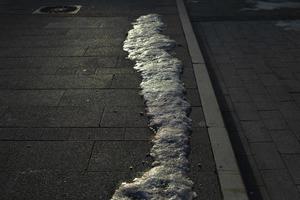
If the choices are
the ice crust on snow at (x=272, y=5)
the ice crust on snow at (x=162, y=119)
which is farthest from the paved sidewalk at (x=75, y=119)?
the ice crust on snow at (x=272, y=5)

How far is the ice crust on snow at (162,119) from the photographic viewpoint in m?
4.11

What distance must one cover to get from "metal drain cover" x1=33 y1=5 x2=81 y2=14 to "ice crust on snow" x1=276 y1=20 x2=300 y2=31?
5.48m

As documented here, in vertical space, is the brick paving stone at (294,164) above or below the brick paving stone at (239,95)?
Result: above

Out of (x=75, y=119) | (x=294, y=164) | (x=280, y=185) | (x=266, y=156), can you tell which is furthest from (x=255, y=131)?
(x=75, y=119)

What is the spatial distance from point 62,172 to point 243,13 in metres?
8.63

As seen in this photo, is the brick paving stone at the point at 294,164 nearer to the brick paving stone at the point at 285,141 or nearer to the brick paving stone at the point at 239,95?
the brick paving stone at the point at 285,141

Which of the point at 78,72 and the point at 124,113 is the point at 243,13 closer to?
the point at 78,72

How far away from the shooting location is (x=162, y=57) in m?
7.64

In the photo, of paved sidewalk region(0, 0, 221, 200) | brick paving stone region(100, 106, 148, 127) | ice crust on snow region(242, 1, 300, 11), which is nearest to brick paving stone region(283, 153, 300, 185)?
paved sidewalk region(0, 0, 221, 200)

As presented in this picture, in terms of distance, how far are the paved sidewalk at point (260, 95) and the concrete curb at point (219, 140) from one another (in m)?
0.16

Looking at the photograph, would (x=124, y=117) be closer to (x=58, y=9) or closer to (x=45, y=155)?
(x=45, y=155)

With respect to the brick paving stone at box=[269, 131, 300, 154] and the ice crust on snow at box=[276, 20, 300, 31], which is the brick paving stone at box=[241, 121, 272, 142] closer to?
the brick paving stone at box=[269, 131, 300, 154]

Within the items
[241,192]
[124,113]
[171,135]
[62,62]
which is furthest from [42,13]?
[241,192]

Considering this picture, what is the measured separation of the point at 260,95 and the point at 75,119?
279cm
